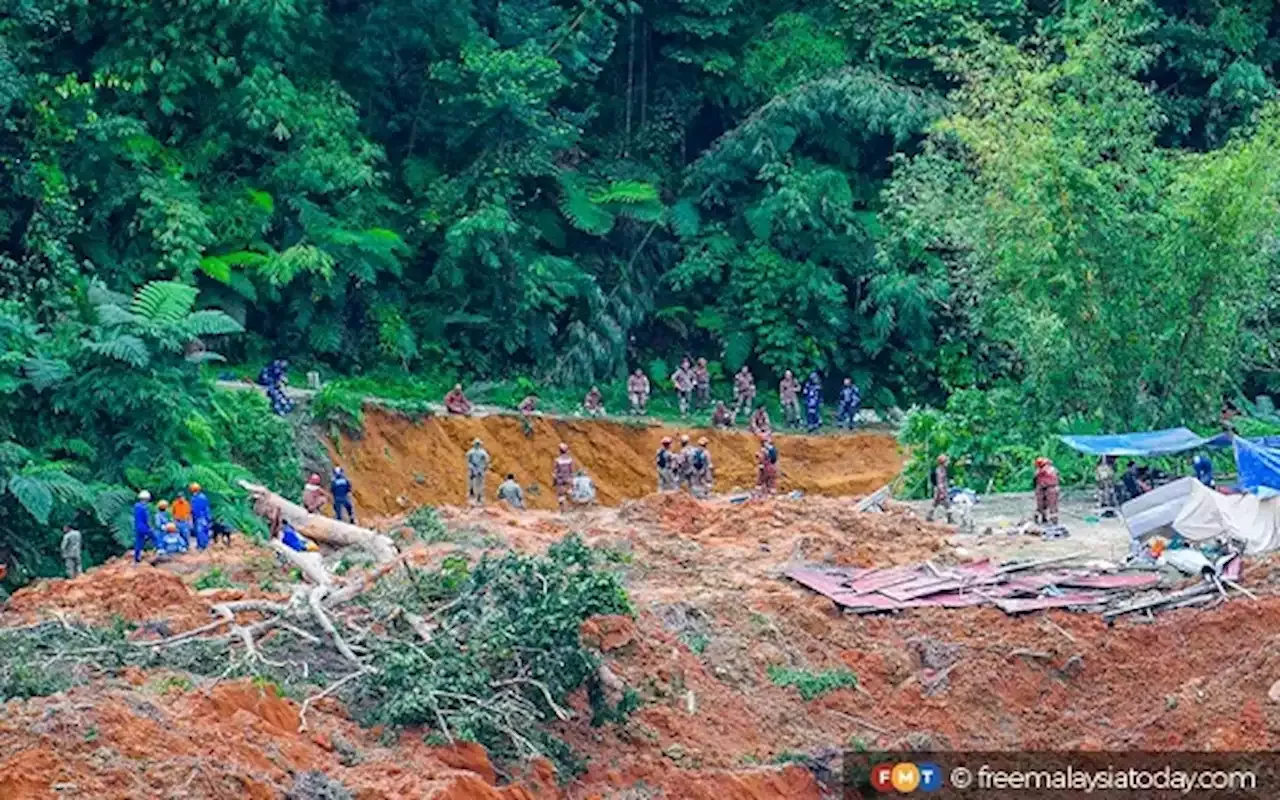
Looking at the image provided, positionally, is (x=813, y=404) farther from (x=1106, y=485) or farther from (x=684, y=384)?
(x=1106, y=485)

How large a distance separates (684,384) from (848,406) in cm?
300

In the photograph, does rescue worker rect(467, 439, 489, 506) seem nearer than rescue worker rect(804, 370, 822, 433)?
Yes

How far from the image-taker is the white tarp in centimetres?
2762

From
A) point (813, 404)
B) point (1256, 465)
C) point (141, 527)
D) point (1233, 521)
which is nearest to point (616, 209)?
point (813, 404)

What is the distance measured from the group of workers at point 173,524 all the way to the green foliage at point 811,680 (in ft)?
A: 25.3

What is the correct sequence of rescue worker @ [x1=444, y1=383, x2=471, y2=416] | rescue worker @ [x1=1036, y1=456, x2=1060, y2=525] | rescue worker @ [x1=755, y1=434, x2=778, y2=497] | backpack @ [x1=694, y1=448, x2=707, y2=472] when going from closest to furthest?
1. rescue worker @ [x1=1036, y1=456, x2=1060, y2=525]
2. rescue worker @ [x1=755, y1=434, x2=778, y2=497]
3. backpack @ [x1=694, y1=448, x2=707, y2=472]
4. rescue worker @ [x1=444, y1=383, x2=471, y2=416]

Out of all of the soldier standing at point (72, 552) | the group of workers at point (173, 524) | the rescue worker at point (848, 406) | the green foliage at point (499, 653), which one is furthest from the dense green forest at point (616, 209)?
the green foliage at point (499, 653)

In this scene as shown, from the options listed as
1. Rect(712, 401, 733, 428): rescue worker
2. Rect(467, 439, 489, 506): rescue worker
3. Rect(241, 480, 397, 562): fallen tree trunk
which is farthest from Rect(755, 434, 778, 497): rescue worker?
Rect(241, 480, 397, 562): fallen tree trunk

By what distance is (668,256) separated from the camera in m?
45.7

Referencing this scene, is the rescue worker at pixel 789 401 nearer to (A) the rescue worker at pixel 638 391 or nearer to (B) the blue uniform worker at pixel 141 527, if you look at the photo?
(A) the rescue worker at pixel 638 391

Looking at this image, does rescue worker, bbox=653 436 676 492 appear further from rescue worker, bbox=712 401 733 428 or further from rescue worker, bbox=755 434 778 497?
rescue worker, bbox=712 401 733 428

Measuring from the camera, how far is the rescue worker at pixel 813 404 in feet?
138

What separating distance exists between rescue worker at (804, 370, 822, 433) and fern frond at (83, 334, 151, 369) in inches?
550

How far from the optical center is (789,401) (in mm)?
42469
